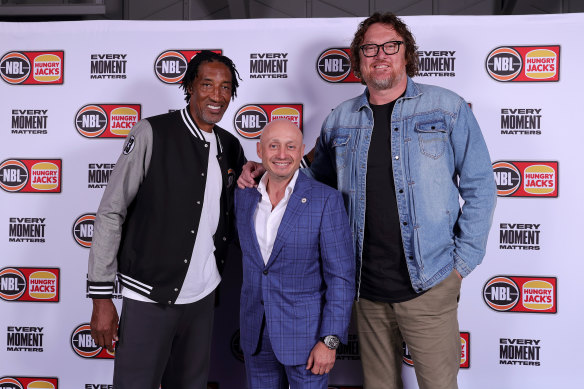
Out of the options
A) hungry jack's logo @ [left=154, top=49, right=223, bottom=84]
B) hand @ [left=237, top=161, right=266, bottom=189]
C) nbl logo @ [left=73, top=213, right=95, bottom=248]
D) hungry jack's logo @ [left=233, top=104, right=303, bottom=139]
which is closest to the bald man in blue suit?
hand @ [left=237, top=161, right=266, bottom=189]

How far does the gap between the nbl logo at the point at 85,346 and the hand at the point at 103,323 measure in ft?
3.05

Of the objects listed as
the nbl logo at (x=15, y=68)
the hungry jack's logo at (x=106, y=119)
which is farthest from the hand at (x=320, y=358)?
the nbl logo at (x=15, y=68)

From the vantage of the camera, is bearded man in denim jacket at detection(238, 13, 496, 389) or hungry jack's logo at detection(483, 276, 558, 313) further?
hungry jack's logo at detection(483, 276, 558, 313)

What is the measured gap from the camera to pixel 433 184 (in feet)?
5.20

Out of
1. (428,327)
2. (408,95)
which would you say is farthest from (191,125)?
(428,327)

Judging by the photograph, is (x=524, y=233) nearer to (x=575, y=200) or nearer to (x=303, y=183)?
(x=575, y=200)

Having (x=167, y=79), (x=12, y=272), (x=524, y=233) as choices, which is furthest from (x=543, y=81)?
(x=12, y=272)

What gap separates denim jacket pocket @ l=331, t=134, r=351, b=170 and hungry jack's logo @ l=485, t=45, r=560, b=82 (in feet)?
3.45

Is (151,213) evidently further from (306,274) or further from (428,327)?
(428,327)

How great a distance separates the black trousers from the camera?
164 cm

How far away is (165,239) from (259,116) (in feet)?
3.14

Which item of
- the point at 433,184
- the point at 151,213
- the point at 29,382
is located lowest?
the point at 29,382

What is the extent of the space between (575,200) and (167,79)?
7.45ft

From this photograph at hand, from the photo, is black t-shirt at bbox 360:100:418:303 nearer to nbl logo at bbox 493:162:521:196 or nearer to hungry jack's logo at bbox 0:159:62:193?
nbl logo at bbox 493:162:521:196
